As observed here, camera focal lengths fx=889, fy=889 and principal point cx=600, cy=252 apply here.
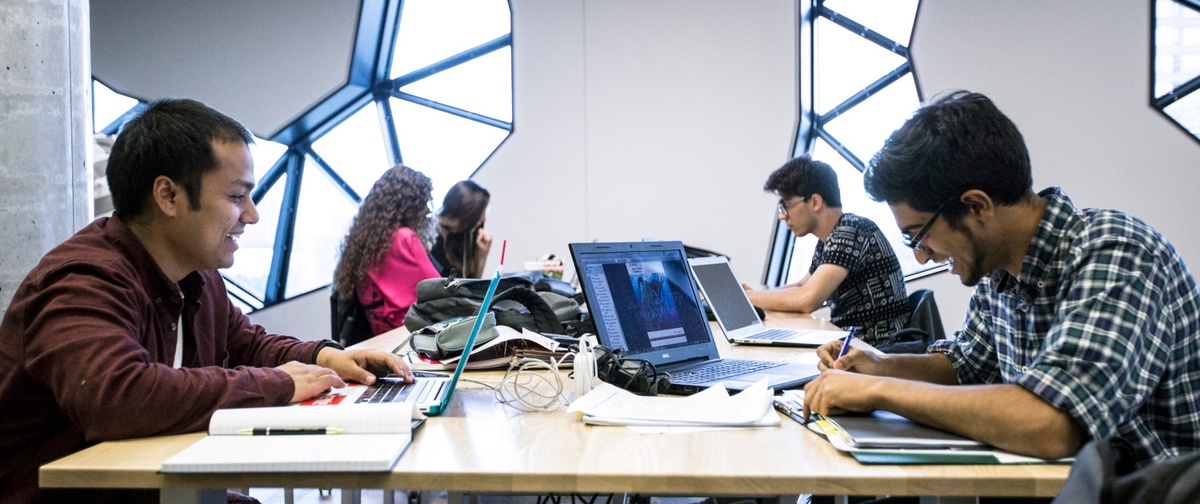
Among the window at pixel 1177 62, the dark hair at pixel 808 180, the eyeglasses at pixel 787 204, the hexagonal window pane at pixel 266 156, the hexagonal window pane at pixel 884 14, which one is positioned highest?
the hexagonal window pane at pixel 884 14

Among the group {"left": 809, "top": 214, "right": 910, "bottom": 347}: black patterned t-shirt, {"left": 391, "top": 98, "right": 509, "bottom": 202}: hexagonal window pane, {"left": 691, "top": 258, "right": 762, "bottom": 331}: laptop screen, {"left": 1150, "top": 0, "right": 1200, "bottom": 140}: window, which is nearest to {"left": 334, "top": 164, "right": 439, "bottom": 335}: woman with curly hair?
{"left": 691, "top": 258, "right": 762, "bottom": 331}: laptop screen

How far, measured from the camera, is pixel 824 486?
1.07 metres

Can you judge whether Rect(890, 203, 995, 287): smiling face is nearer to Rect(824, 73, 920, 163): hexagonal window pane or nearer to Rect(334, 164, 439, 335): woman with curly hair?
Rect(334, 164, 439, 335): woman with curly hair

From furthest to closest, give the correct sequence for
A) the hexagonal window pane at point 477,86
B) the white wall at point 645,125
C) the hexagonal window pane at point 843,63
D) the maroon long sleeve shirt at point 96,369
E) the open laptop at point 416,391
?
the hexagonal window pane at point 477,86 < the white wall at point 645,125 < the hexagonal window pane at point 843,63 < the open laptop at point 416,391 < the maroon long sleeve shirt at point 96,369

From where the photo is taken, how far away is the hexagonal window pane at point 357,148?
6051 millimetres

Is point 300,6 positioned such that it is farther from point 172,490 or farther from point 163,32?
point 172,490

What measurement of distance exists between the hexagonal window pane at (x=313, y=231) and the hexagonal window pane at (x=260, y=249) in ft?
0.46

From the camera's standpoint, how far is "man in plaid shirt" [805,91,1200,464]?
1140 mm

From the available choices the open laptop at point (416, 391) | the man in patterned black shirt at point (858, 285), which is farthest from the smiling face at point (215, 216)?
the man in patterned black shirt at point (858, 285)

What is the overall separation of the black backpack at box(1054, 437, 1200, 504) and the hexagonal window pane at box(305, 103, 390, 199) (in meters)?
5.65

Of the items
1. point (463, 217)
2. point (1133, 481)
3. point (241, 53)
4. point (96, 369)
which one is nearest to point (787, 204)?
point (463, 217)

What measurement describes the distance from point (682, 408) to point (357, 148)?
507 cm

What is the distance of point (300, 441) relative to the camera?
1.19 meters

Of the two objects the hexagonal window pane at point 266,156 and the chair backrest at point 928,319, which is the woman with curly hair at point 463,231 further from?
the chair backrest at point 928,319
